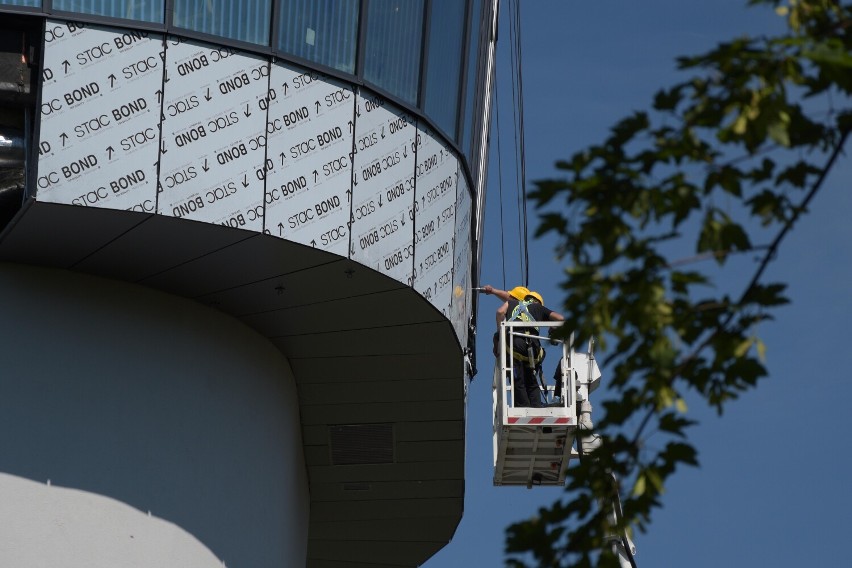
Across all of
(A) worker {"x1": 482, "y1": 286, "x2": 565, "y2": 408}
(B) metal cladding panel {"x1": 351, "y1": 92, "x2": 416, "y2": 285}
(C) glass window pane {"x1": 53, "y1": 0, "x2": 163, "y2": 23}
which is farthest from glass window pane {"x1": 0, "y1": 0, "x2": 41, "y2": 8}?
(A) worker {"x1": 482, "y1": 286, "x2": 565, "y2": 408}

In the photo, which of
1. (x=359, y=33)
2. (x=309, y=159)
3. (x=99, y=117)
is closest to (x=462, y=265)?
(x=309, y=159)

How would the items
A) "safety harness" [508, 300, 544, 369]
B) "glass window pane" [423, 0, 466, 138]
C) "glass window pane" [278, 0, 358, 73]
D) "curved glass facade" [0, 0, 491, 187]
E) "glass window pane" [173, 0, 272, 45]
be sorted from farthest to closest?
"safety harness" [508, 300, 544, 369]
"glass window pane" [423, 0, 466, 138]
"glass window pane" [278, 0, 358, 73]
"glass window pane" [173, 0, 272, 45]
"curved glass facade" [0, 0, 491, 187]

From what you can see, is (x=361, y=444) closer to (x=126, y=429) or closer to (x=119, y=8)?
(x=126, y=429)

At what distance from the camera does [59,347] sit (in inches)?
738

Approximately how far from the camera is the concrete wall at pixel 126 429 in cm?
1820

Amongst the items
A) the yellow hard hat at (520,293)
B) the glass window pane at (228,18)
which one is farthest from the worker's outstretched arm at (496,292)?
the glass window pane at (228,18)

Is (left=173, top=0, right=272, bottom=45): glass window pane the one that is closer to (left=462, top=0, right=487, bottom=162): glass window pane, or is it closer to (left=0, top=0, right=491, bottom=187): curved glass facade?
(left=0, top=0, right=491, bottom=187): curved glass facade

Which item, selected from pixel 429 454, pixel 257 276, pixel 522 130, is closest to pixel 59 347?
pixel 257 276

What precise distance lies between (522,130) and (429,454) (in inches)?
384

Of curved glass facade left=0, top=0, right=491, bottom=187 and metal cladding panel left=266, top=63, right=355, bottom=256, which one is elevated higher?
curved glass facade left=0, top=0, right=491, bottom=187

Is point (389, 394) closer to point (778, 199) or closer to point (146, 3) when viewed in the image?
point (146, 3)

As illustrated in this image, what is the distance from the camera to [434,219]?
65.6 ft

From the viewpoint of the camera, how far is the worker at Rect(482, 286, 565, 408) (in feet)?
70.8

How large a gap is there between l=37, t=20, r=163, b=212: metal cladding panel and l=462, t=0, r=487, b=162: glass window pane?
187 inches
